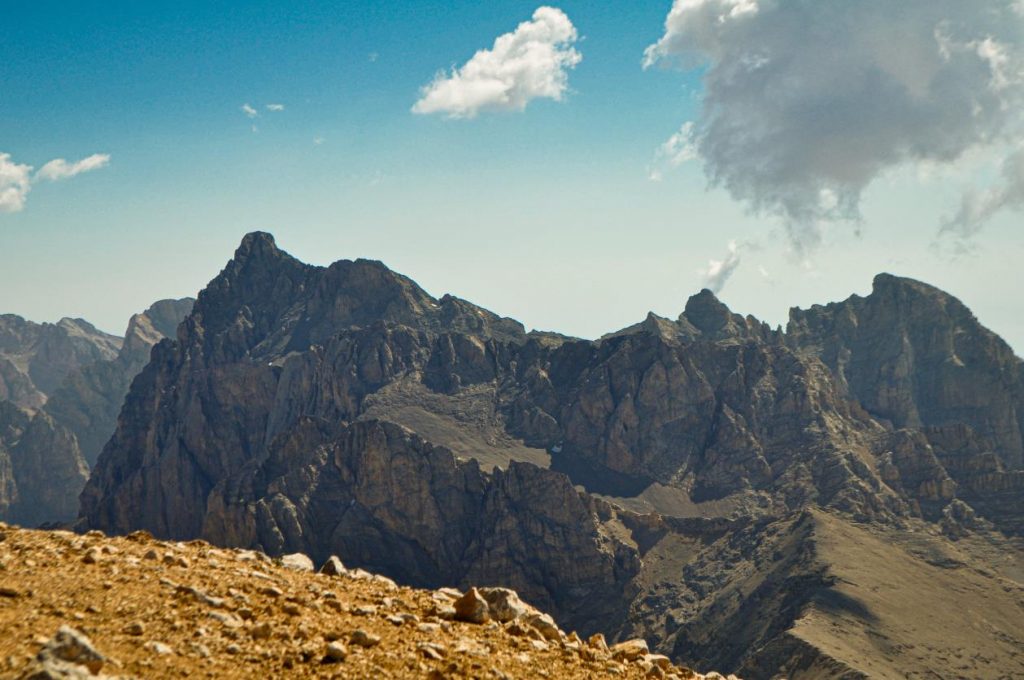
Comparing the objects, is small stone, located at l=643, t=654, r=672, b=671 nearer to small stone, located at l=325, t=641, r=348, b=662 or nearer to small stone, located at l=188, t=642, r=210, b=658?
small stone, located at l=325, t=641, r=348, b=662

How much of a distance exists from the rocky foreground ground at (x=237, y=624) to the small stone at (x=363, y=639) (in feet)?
0.10

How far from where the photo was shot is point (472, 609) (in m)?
34.9

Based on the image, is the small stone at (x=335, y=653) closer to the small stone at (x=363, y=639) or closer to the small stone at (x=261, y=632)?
the small stone at (x=363, y=639)

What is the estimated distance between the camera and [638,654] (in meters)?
37.2

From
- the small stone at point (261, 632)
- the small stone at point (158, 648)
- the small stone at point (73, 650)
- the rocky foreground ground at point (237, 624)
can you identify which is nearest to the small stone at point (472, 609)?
the rocky foreground ground at point (237, 624)

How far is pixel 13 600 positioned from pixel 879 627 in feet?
639

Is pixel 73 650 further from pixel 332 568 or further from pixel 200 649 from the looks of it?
pixel 332 568

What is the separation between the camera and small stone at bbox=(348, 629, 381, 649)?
2828cm

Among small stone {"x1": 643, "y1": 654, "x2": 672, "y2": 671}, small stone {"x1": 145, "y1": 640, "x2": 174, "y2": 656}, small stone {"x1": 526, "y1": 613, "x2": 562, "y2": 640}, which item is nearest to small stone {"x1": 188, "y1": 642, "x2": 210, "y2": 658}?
small stone {"x1": 145, "y1": 640, "x2": 174, "y2": 656}

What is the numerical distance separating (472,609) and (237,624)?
32.2 feet

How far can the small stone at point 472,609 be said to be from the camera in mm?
34750

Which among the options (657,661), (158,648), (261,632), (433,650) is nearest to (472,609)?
(433,650)

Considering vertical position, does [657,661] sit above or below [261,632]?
below

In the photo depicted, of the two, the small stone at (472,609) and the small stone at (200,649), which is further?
the small stone at (472,609)
